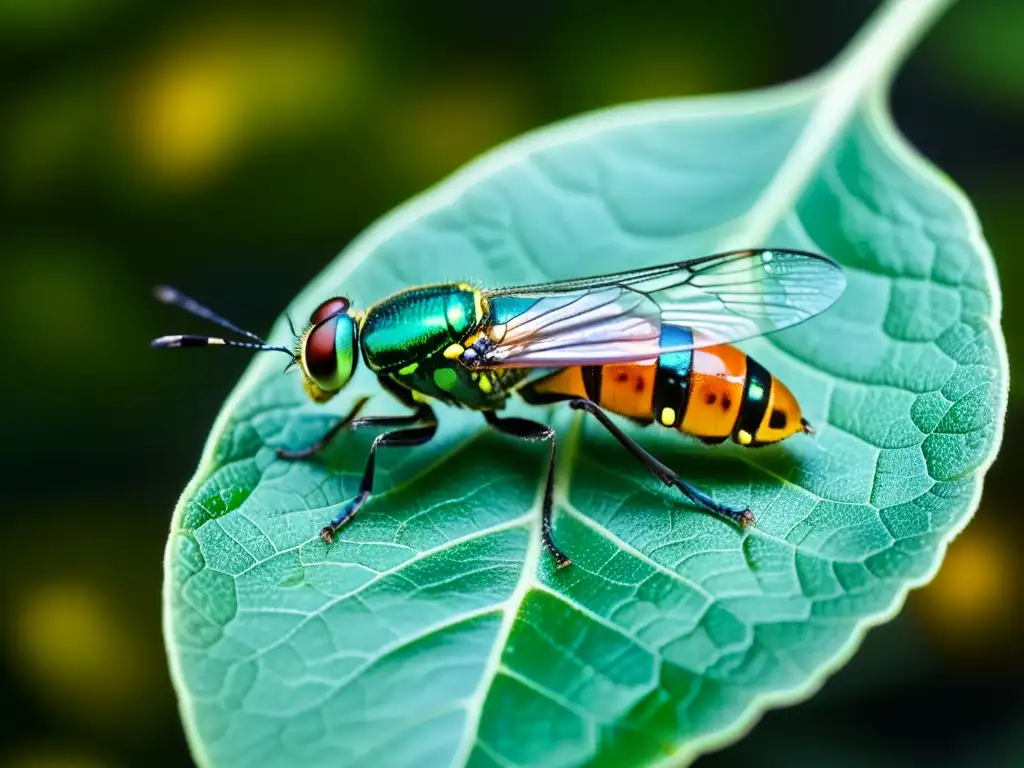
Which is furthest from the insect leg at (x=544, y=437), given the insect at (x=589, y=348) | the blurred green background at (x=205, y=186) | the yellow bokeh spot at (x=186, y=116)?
the yellow bokeh spot at (x=186, y=116)

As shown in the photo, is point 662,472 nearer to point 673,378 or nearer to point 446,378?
point 673,378

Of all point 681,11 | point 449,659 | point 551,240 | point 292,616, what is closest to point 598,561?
point 449,659

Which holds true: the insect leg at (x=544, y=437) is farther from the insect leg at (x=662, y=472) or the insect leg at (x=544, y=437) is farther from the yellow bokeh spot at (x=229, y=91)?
the yellow bokeh spot at (x=229, y=91)

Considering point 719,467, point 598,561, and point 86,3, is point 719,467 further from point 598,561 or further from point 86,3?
point 86,3

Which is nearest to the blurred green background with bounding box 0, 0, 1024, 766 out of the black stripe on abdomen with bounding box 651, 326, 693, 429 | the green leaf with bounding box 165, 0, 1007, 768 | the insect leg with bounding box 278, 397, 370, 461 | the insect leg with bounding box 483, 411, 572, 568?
the green leaf with bounding box 165, 0, 1007, 768

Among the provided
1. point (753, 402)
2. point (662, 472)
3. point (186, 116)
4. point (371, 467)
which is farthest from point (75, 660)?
point (753, 402)

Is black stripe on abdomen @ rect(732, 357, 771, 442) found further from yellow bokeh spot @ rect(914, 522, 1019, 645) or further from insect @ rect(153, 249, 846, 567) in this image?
yellow bokeh spot @ rect(914, 522, 1019, 645)
